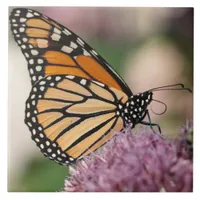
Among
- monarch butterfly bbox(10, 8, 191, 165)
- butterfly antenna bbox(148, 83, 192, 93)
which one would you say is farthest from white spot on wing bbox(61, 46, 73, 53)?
butterfly antenna bbox(148, 83, 192, 93)

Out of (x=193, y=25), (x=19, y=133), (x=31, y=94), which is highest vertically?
(x=193, y=25)

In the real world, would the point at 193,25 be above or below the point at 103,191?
above

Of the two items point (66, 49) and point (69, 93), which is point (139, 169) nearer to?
point (69, 93)

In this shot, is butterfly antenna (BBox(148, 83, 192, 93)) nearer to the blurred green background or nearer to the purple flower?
the blurred green background

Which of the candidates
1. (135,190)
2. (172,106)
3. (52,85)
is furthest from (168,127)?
(52,85)

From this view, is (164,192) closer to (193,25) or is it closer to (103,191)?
(103,191)

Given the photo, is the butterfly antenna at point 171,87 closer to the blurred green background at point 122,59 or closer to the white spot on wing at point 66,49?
the blurred green background at point 122,59

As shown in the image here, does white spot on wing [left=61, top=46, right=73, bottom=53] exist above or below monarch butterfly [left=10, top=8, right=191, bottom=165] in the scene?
above
